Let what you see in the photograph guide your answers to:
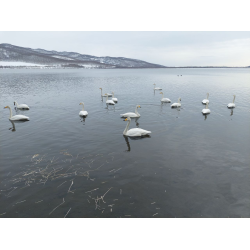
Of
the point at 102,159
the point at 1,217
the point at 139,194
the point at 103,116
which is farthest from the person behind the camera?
the point at 103,116

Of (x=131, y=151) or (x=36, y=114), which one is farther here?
(x=36, y=114)

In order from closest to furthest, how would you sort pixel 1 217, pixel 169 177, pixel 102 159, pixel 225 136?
1. pixel 1 217
2. pixel 169 177
3. pixel 102 159
4. pixel 225 136

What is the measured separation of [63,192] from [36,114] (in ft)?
59.1

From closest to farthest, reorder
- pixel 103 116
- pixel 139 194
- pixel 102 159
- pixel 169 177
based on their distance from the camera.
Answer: pixel 139 194 < pixel 169 177 < pixel 102 159 < pixel 103 116

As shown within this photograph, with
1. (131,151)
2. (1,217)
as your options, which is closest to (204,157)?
(131,151)

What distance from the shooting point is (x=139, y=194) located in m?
9.02

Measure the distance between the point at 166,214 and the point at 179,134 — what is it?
10.3 metres

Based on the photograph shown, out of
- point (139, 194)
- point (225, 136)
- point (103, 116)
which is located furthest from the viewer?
point (103, 116)

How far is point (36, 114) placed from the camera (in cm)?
2375

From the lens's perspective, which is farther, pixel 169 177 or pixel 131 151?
pixel 131 151

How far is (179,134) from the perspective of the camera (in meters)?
17.0

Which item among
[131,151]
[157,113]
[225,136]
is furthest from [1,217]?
[157,113]

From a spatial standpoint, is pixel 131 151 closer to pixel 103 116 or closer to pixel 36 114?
pixel 103 116

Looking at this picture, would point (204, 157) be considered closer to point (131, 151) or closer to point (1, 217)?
point (131, 151)
